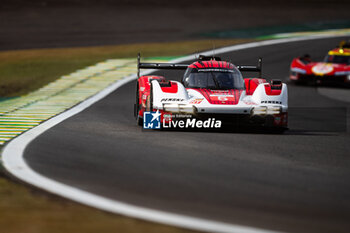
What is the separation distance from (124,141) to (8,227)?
4.46 m

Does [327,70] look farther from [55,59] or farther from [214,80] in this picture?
[55,59]

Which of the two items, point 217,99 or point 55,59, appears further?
point 55,59

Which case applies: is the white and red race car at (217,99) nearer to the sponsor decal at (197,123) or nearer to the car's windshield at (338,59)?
the sponsor decal at (197,123)

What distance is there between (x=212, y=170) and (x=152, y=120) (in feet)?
10.8

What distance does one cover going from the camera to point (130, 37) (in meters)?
35.2

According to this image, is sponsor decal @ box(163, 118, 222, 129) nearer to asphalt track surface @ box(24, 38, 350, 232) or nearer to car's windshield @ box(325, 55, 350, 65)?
asphalt track surface @ box(24, 38, 350, 232)

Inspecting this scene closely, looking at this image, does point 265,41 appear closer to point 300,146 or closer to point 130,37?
point 130,37

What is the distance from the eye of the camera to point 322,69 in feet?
66.1

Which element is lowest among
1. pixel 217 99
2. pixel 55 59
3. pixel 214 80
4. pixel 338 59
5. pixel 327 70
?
pixel 55 59

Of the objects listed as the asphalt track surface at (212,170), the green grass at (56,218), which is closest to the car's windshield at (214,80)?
the asphalt track surface at (212,170)

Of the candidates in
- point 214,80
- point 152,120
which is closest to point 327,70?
point 214,80

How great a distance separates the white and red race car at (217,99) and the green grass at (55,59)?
26.3 feet

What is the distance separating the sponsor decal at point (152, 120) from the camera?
37.1 feet

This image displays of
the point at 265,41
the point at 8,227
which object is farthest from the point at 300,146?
the point at 265,41
